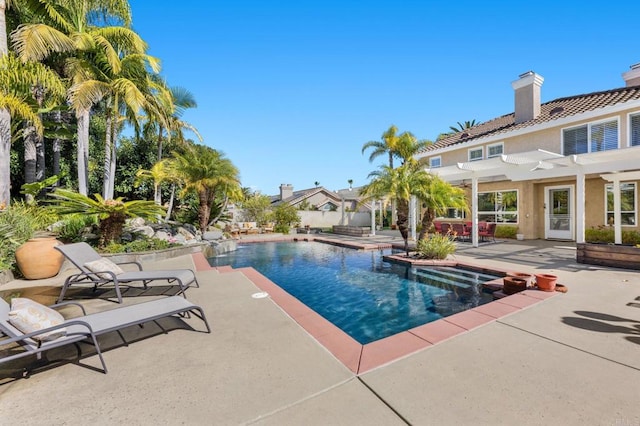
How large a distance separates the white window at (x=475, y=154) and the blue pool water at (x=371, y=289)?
34.6 feet

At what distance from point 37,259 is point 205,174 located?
10.4 meters

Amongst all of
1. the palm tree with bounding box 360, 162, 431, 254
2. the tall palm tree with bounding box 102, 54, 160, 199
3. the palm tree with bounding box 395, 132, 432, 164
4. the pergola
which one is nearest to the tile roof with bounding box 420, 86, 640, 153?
the pergola

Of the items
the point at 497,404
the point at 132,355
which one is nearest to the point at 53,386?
the point at 132,355

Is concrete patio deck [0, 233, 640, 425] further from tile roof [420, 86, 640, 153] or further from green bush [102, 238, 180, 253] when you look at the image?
tile roof [420, 86, 640, 153]

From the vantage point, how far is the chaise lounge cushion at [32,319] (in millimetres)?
2857

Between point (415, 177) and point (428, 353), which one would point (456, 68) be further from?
point (428, 353)

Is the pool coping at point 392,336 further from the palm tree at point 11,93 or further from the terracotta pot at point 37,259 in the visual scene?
the palm tree at point 11,93

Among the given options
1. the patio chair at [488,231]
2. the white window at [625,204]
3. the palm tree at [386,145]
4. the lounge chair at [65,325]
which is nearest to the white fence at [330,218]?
the palm tree at [386,145]

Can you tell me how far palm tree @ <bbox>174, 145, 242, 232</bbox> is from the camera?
16359 mm

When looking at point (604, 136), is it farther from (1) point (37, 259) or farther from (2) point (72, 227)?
(2) point (72, 227)

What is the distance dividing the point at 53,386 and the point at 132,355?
0.70 metres

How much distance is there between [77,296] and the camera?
5.57 meters

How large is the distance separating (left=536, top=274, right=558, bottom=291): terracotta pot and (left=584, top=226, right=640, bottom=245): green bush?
9.61m

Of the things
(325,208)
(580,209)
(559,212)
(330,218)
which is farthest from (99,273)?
(325,208)
